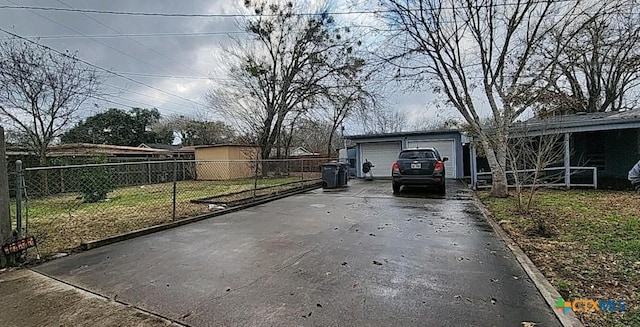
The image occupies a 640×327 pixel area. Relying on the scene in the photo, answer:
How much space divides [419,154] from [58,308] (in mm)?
9894

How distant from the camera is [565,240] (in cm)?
473

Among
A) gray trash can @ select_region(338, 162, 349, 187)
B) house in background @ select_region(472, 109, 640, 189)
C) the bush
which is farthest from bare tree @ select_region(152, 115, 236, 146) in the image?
house in background @ select_region(472, 109, 640, 189)

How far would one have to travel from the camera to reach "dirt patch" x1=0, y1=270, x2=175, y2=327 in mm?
2664

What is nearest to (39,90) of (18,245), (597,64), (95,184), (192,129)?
(95,184)

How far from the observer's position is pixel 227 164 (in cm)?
2011

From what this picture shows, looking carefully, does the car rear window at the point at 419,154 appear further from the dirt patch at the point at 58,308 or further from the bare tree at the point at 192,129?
the bare tree at the point at 192,129

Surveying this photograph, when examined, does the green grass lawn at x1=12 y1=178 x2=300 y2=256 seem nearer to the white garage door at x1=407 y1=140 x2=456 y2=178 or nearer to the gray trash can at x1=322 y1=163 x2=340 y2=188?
the gray trash can at x1=322 y1=163 x2=340 y2=188

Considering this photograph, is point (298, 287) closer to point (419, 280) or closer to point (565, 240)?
point (419, 280)

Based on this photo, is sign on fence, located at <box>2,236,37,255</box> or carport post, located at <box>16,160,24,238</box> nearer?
sign on fence, located at <box>2,236,37,255</box>

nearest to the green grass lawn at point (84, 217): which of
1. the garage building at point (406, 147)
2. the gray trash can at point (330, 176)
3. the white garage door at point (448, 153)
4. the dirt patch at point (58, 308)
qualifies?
the dirt patch at point (58, 308)

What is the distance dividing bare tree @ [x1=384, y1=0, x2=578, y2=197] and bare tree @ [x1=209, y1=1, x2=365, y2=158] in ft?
30.1

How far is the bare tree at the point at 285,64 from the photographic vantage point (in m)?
19.6

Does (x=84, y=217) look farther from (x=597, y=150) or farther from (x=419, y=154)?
(x=597, y=150)

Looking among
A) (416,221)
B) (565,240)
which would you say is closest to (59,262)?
(416,221)
